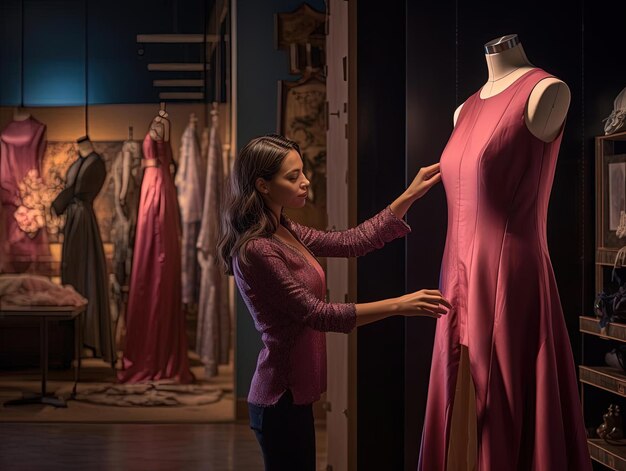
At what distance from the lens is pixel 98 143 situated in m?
5.41

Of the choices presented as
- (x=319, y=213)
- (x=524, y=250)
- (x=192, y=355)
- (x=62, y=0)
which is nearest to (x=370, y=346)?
(x=524, y=250)

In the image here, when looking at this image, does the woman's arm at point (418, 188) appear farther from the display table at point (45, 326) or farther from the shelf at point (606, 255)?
the display table at point (45, 326)

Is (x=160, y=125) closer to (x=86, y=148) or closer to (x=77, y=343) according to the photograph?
(x=86, y=148)

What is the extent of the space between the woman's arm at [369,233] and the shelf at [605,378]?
3.04 ft

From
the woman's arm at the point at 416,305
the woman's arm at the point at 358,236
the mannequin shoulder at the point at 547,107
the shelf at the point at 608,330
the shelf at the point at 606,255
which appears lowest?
the shelf at the point at 608,330

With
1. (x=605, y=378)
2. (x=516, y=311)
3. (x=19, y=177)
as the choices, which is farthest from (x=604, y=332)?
(x=19, y=177)

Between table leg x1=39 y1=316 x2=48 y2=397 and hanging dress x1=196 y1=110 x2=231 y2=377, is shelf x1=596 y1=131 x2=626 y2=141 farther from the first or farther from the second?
table leg x1=39 y1=316 x2=48 y2=397

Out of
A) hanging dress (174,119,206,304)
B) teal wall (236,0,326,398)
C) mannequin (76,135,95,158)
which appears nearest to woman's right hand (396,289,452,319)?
teal wall (236,0,326,398)

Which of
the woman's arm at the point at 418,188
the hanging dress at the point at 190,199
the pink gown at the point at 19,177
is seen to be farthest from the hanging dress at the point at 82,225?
the woman's arm at the point at 418,188

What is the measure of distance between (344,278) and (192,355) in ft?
7.55

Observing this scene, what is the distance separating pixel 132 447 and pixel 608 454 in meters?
2.61

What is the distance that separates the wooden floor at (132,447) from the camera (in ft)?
14.0

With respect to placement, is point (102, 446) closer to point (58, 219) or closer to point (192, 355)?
point (192, 355)

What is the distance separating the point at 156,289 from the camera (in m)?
5.48
